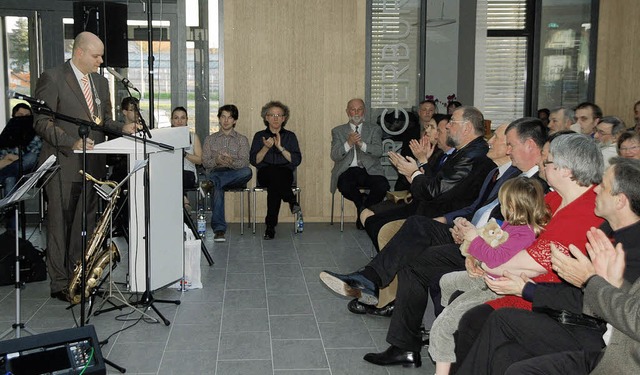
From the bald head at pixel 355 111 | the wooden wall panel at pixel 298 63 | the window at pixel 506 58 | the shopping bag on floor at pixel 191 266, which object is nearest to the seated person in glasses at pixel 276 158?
the wooden wall panel at pixel 298 63

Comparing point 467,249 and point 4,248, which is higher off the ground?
point 467,249

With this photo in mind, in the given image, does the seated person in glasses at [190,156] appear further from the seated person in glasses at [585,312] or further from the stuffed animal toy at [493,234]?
the seated person in glasses at [585,312]

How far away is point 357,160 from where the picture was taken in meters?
8.16

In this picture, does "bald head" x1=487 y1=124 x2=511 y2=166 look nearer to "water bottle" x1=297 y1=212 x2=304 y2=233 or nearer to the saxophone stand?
the saxophone stand

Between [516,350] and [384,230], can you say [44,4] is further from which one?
[516,350]

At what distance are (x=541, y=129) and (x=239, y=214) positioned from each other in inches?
196

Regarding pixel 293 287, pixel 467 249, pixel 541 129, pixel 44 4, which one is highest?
pixel 44 4

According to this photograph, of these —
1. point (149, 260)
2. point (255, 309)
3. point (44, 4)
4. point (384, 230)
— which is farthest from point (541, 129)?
point (44, 4)

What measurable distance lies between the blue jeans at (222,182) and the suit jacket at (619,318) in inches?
218

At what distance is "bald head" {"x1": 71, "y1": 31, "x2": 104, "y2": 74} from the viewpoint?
527 centimetres

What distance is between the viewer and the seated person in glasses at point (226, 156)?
793 cm

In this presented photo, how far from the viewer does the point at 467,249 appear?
12.0 feet

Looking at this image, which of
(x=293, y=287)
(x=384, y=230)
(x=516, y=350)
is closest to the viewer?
(x=516, y=350)

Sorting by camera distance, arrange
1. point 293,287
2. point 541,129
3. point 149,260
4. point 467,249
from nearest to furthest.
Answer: point 467,249 < point 541,129 < point 149,260 < point 293,287
